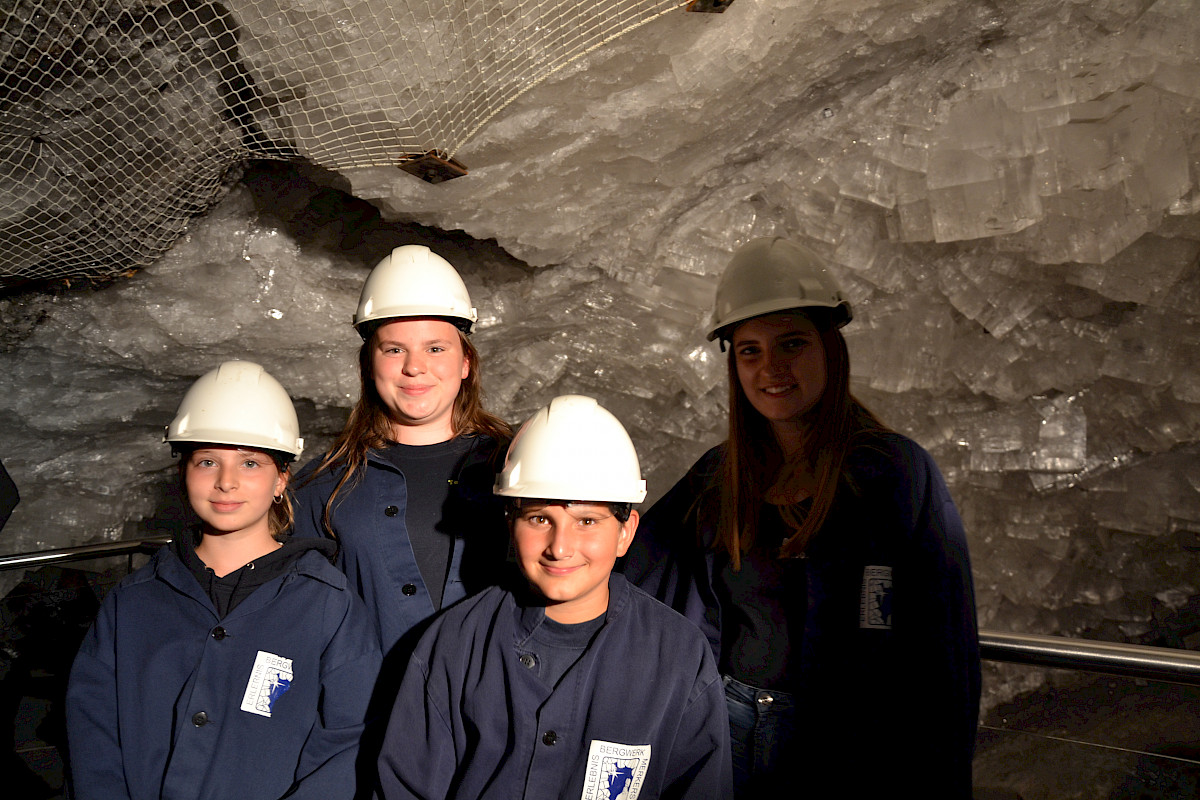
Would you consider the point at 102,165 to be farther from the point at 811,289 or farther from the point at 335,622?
the point at 811,289

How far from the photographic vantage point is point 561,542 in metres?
1.60

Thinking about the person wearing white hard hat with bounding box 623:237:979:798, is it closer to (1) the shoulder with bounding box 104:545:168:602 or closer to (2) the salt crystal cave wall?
(1) the shoulder with bounding box 104:545:168:602

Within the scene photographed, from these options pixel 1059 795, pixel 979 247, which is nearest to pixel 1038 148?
pixel 979 247

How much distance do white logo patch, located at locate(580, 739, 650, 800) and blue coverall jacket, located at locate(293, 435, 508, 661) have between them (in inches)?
22.1

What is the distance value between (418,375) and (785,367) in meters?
0.89

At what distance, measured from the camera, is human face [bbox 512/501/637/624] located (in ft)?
5.26

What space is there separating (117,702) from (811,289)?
5.76ft

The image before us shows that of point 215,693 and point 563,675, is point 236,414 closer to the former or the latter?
point 215,693

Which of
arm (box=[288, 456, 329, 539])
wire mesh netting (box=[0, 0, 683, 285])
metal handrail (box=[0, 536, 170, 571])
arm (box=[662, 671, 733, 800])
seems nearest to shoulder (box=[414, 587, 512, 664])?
arm (box=[662, 671, 733, 800])

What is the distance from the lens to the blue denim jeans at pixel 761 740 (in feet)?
5.56

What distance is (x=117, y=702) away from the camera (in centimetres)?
174

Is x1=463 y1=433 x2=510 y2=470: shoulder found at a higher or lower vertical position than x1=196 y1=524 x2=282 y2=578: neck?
higher

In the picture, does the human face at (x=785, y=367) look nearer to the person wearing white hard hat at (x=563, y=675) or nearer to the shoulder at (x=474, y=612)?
the person wearing white hard hat at (x=563, y=675)

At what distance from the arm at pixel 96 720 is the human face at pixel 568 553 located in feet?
3.05
